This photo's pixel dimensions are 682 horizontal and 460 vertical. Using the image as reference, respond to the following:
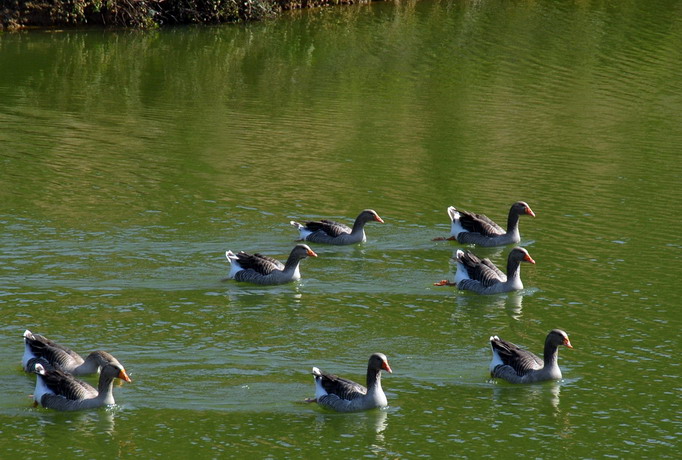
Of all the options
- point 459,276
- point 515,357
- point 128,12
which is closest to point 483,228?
point 459,276

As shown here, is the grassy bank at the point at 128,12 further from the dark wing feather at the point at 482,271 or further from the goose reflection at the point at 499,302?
the goose reflection at the point at 499,302

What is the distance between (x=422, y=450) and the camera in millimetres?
15445

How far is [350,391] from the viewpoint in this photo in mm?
16344

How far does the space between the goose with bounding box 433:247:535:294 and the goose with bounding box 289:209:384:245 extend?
3.12 m

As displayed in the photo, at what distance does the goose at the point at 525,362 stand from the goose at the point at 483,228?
272 inches

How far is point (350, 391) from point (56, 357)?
451 cm

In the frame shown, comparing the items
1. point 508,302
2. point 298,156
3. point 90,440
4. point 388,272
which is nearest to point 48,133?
point 298,156

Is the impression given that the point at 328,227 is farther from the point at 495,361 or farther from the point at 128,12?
the point at 128,12

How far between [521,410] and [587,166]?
50.5 feet

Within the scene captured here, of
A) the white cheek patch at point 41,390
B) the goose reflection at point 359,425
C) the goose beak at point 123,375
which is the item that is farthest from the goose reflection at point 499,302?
the white cheek patch at point 41,390

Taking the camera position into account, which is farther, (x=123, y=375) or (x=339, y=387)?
(x=339, y=387)

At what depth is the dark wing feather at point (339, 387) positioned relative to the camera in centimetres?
1633

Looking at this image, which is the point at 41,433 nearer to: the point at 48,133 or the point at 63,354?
the point at 63,354

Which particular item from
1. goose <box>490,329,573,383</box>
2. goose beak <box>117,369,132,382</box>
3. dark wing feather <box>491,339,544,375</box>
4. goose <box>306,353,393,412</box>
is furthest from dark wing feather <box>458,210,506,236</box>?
goose beak <box>117,369,132,382</box>
